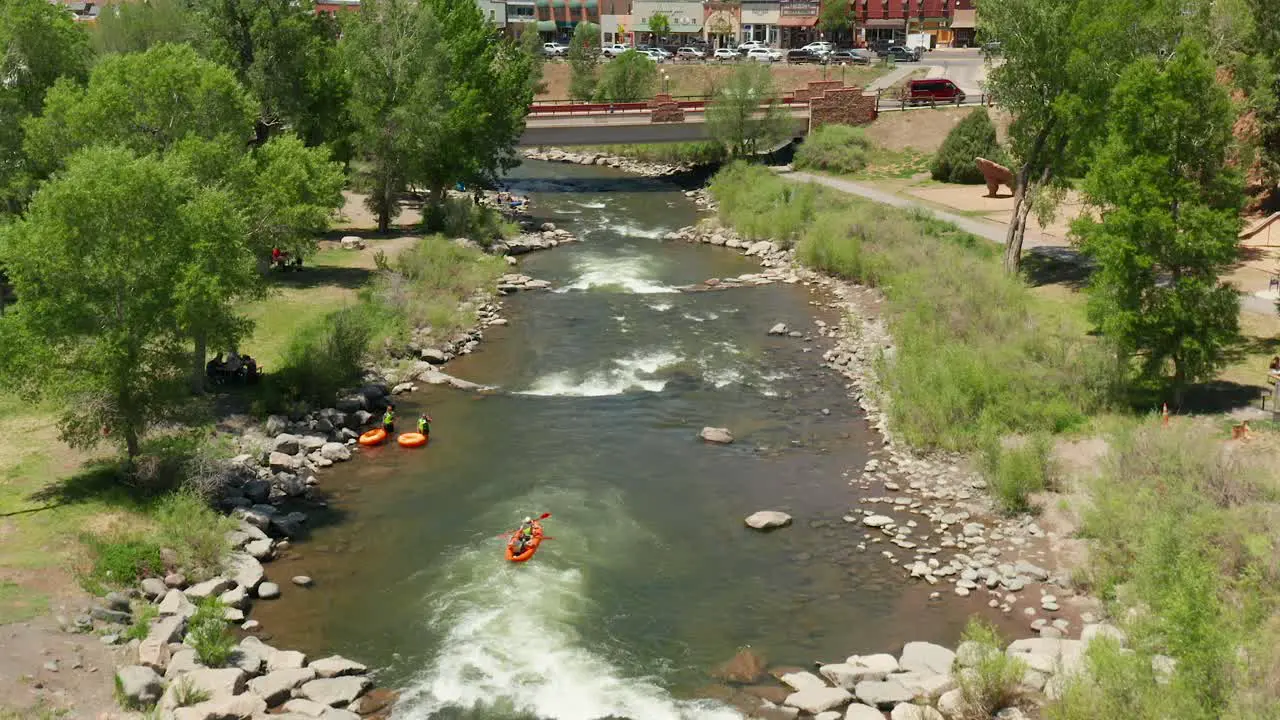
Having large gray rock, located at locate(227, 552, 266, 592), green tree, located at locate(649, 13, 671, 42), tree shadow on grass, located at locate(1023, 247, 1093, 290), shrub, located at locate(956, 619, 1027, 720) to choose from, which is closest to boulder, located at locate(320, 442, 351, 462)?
large gray rock, located at locate(227, 552, 266, 592)

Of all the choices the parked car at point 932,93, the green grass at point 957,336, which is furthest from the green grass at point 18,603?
the parked car at point 932,93

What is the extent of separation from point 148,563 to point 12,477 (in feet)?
20.5

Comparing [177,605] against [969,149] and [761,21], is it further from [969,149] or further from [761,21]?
[761,21]

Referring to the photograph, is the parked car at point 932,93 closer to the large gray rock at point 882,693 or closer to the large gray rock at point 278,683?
the large gray rock at point 882,693

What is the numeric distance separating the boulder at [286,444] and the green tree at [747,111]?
168ft

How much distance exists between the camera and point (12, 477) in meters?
29.0

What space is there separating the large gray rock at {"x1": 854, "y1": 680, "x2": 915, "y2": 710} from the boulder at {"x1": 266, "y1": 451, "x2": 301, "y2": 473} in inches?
702

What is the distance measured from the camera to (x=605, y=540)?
29047 millimetres

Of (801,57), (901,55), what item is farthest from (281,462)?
(901,55)

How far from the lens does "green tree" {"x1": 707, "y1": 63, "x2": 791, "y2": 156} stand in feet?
257

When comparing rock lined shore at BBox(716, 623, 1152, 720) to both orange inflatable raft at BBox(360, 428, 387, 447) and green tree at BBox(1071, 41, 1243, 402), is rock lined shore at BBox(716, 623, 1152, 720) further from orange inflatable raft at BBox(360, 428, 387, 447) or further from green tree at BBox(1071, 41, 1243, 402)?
orange inflatable raft at BBox(360, 428, 387, 447)

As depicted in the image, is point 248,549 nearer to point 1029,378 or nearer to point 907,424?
point 907,424

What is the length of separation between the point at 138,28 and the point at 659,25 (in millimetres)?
84277

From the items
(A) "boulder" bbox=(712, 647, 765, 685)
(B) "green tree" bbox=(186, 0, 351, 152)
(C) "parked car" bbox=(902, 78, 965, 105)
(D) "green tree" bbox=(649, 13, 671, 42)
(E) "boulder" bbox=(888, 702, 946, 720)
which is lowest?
(A) "boulder" bbox=(712, 647, 765, 685)
